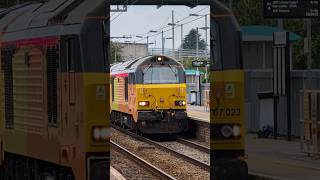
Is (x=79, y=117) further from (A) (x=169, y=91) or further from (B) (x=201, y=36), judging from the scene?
(A) (x=169, y=91)

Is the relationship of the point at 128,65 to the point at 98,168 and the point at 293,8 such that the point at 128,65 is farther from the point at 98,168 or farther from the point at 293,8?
the point at 293,8

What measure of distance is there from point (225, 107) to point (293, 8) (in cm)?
1188

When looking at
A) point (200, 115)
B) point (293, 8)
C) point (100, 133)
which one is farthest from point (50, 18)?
point (293, 8)

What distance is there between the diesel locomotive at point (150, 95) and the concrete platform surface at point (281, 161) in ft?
5.92

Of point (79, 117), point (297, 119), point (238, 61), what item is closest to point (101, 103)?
point (79, 117)

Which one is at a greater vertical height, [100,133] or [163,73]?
[163,73]

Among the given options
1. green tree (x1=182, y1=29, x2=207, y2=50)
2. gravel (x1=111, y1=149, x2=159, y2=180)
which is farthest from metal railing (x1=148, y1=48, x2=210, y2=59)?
gravel (x1=111, y1=149, x2=159, y2=180)

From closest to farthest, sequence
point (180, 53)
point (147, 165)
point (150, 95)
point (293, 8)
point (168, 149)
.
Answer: point (180, 53)
point (147, 165)
point (168, 149)
point (150, 95)
point (293, 8)

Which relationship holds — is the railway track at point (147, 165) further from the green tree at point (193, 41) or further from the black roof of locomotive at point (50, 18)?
the black roof of locomotive at point (50, 18)

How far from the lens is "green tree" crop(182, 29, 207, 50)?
8.49m

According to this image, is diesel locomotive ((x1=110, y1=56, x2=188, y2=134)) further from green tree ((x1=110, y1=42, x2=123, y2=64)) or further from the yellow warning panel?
the yellow warning panel

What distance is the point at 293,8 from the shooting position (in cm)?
1962

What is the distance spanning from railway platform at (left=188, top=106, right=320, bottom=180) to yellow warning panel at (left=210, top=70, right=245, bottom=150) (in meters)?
0.39

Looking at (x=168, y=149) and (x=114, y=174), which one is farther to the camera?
(x=168, y=149)
